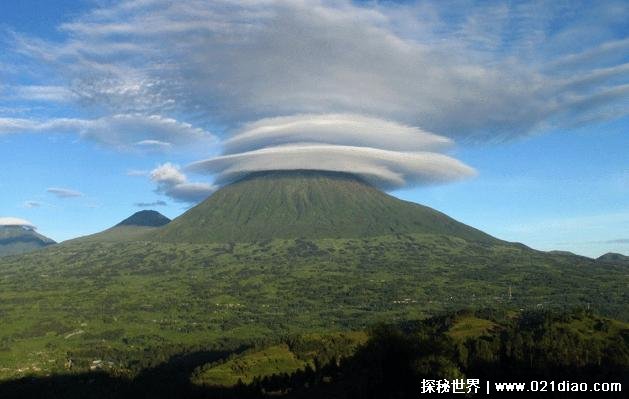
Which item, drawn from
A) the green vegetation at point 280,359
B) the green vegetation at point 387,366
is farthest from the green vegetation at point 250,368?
the green vegetation at point 387,366

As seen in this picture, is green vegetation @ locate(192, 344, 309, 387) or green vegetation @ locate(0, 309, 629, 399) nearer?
green vegetation @ locate(0, 309, 629, 399)

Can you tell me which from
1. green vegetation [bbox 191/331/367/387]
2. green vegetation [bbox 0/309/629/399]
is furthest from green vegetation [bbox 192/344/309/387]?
green vegetation [bbox 0/309/629/399]

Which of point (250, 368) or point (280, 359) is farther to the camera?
point (280, 359)

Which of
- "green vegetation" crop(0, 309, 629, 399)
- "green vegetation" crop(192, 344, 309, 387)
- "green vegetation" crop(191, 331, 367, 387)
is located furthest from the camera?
"green vegetation" crop(191, 331, 367, 387)

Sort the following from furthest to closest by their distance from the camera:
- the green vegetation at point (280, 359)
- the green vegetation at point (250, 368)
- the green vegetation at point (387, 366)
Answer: the green vegetation at point (280, 359) < the green vegetation at point (250, 368) < the green vegetation at point (387, 366)

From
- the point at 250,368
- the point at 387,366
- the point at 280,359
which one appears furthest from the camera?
the point at 280,359

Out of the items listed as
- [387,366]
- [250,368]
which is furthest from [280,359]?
[387,366]

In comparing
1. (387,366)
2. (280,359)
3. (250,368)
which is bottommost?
(250,368)

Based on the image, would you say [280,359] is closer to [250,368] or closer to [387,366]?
[250,368]

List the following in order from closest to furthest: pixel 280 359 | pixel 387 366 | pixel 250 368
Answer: pixel 387 366 < pixel 250 368 < pixel 280 359

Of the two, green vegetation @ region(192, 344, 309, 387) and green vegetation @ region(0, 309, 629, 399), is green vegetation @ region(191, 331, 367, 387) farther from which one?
green vegetation @ region(0, 309, 629, 399)

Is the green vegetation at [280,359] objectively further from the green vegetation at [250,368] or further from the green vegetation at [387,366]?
the green vegetation at [387,366]

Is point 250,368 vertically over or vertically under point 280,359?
under
